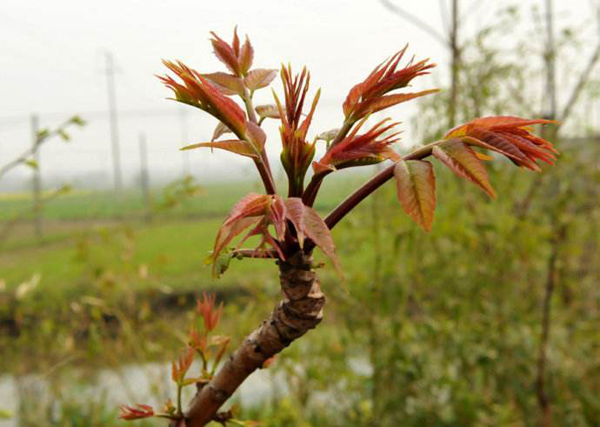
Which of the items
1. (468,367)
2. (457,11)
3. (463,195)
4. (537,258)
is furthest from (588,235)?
(457,11)

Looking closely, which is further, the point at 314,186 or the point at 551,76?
the point at 551,76

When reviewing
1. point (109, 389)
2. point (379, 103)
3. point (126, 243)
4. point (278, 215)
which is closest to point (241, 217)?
point (278, 215)

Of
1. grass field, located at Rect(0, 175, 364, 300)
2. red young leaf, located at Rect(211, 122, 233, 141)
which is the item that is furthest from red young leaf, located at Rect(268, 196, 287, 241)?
grass field, located at Rect(0, 175, 364, 300)

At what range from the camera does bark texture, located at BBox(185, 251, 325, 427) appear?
0.33m

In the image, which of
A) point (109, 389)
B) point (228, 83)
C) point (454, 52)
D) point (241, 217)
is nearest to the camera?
point (241, 217)

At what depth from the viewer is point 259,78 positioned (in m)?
0.40

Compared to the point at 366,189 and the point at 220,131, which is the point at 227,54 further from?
the point at 366,189

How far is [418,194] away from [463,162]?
3 cm

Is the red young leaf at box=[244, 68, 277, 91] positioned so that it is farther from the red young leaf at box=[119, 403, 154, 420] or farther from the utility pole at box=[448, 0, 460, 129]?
the utility pole at box=[448, 0, 460, 129]

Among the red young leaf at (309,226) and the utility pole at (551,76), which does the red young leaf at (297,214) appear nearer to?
the red young leaf at (309,226)

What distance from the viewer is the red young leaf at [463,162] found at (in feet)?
1.00

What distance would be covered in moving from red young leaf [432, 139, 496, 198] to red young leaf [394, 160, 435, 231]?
0.04 ft

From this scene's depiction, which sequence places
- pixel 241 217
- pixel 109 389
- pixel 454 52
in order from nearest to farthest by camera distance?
pixel 241 217 < pixel 454 52 < pixel 109 389

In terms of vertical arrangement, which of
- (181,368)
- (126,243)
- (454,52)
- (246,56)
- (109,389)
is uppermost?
(454,52)
